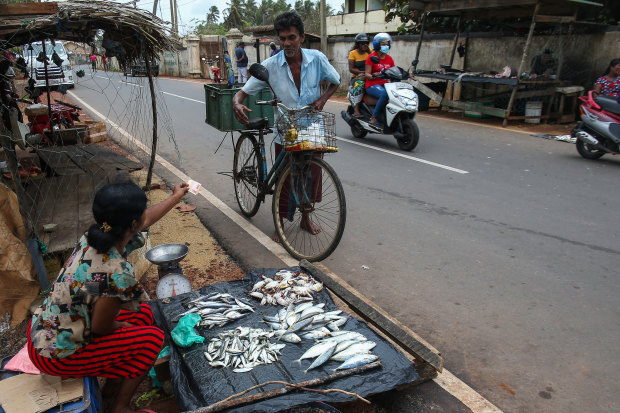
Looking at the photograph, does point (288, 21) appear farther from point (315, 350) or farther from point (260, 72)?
point (315, 350)

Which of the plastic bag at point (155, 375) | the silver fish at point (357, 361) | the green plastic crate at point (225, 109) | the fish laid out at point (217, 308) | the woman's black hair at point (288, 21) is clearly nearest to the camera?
the silver fish at point (357, 361)

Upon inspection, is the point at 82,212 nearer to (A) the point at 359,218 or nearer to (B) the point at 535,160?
(A) the point at 359,218

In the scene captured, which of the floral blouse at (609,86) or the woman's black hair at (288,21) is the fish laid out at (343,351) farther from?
the floral blouse at (609,86)

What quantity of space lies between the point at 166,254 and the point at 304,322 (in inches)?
50.3

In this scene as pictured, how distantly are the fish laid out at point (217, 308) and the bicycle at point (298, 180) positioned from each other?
38.4 inches

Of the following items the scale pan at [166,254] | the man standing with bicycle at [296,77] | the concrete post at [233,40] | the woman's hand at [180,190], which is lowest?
the scale pan at [166,254]

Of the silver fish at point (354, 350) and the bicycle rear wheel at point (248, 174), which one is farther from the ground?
the bicycle rear wheel at point (248, 174)

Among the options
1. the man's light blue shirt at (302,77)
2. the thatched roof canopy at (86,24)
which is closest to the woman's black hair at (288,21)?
the man's light blue shirt at (302,77)

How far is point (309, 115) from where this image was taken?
3.73m

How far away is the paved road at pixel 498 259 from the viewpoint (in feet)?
8.88

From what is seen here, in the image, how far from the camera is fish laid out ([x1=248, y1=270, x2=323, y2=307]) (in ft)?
10.2

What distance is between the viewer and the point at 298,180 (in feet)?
13.1

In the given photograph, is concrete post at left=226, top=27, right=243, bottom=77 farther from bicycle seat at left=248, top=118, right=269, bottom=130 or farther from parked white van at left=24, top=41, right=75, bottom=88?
bicycle seat at left=248, top=118, right=269, bottom=130

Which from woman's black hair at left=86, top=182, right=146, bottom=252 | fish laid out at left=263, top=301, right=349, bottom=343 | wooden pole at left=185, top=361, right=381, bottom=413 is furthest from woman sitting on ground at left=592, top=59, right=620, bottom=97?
woman's black hair at left=86, top=182, right=146, bottom=252
